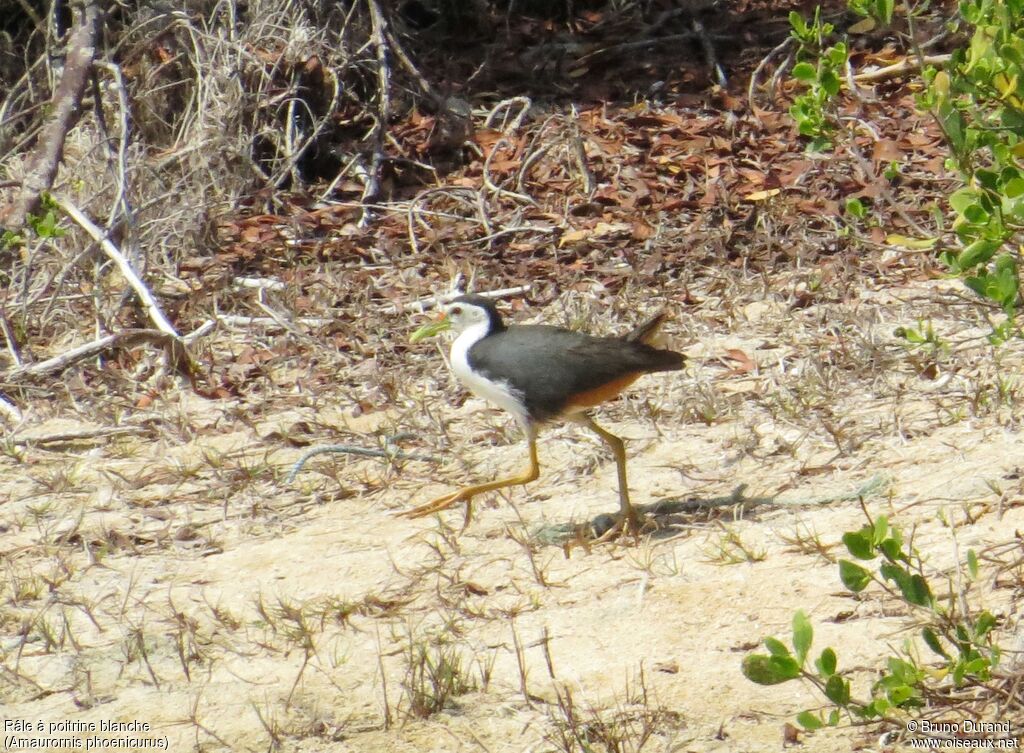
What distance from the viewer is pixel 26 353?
7414 millimetres

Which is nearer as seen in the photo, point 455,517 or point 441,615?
Answer: point 441,615

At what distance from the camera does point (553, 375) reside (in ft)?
17.5

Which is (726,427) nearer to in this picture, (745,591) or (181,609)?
(745,591)

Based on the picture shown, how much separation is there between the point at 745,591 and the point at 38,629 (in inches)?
92.2

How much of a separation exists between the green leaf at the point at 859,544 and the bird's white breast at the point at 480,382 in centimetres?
237

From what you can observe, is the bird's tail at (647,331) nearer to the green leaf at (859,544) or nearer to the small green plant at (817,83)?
the small green plant at (817,83)

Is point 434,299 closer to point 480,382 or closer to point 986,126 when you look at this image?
point 480,382

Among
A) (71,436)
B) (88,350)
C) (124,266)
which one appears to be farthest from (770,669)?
(124,266)

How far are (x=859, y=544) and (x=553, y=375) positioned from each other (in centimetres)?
232

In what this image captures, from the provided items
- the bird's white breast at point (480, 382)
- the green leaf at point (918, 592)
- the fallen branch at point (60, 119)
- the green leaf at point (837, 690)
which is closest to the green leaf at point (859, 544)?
the green leaf at point (918, 592)

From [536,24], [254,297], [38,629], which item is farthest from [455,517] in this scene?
[536,24]

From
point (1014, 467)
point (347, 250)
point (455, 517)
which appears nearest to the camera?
point (1014, 467)

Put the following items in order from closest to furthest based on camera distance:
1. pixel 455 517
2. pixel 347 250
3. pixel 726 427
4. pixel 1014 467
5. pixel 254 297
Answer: pixel 1014 467 < pixel 455 517 < pixel 726 427 < pixel 254 297 < pixel 347 250

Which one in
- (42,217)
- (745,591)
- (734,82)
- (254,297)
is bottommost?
(745,591)
